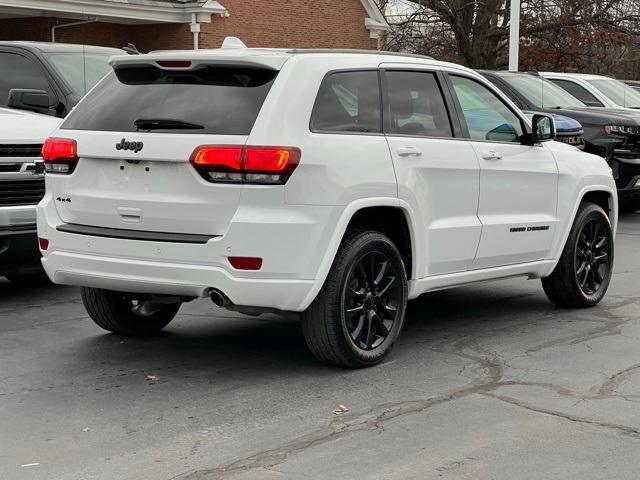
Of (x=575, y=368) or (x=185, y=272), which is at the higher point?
(x=185, y=272)

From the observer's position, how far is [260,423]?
17.7 ft

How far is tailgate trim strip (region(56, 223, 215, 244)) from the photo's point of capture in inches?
235

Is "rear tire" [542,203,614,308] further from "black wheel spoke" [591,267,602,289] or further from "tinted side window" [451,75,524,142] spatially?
"tinted side window" [451,75,524,142]

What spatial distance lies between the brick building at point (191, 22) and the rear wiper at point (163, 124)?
58.3 ft

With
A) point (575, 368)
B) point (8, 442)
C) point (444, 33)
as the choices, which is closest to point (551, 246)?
point (575, 368)

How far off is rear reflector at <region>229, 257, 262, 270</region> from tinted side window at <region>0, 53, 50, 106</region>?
5.29 meters

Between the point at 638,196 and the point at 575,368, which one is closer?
the point at 575,368

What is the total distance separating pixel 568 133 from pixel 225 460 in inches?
386

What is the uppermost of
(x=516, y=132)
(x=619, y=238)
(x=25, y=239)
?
(x=516, y=132)

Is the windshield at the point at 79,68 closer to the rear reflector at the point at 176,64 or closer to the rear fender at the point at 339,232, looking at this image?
the rear reflector at the point at 176,64

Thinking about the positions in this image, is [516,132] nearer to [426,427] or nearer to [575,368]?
[575,368]

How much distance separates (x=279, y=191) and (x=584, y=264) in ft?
11.2

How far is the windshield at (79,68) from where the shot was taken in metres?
10.5

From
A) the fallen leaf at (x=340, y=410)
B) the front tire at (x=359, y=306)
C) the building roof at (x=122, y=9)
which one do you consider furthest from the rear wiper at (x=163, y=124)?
the building roof at (x=122, y=9)
